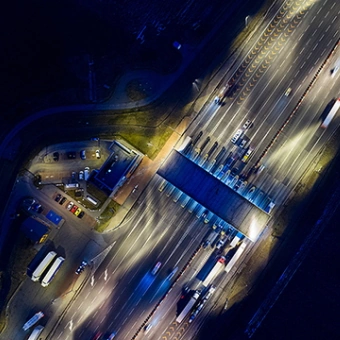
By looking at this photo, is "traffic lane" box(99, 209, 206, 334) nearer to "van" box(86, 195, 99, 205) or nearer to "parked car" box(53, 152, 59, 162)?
"van" box(86, 195, 99, 205)

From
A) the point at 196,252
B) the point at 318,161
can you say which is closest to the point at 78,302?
the point at 196,252

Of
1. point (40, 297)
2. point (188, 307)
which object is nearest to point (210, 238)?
point (188, 307)

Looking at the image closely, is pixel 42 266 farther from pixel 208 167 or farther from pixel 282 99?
pixel 282 99

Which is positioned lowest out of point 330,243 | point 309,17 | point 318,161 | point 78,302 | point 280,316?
point 78,302

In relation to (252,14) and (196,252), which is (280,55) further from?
(196,252)

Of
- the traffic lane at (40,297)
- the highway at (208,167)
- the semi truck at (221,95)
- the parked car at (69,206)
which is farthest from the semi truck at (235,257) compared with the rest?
the parked car at (69,206)

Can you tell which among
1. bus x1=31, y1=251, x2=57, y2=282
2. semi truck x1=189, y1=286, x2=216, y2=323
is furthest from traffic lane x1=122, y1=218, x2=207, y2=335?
bus x1=31, y1=251, x2=57, y2=282
